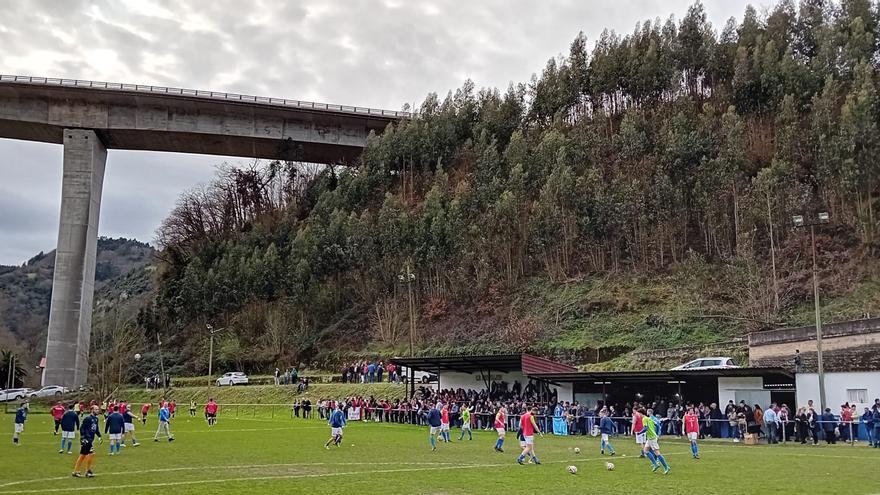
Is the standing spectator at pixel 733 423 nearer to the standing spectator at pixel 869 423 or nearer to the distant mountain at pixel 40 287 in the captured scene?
the standing spectator at pixel 869 423

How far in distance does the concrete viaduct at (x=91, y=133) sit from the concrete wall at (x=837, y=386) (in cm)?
6031

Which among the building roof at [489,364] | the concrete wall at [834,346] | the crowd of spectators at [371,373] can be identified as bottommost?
the crowd of spectators at [371,373]

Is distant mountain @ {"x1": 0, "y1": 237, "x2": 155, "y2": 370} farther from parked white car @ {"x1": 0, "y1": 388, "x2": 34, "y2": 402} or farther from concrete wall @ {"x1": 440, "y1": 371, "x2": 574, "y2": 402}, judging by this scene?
concrete wall @ {"x1": 440, "y1": 371, "x2": 574, "y2": 402}

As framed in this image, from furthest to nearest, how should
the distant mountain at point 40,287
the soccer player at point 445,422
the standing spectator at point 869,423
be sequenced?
1. the distant mountain at point 40,287
2. the soccer player at point 445,422
3. the standing spectator at point 869,423

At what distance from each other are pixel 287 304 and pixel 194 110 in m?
22.1

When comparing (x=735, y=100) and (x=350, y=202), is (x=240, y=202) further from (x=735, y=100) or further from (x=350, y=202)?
(x=735, y=100)

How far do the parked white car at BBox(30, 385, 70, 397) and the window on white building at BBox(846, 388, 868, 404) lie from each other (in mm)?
60600

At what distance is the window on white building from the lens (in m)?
32.2

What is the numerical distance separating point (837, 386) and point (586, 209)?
114 ft

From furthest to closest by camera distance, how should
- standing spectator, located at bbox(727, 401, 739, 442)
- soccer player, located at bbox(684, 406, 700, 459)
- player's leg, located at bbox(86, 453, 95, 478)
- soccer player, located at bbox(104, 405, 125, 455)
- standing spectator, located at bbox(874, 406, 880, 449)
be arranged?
1. standing spectator, located at bbox(727, 401, 739, 442)
2. standing spectator, located at bbox(874, 406, 880, 449)
3. soccer player, located at bbox(104, 405, 125, 455)
4. soccer player, located at bbox(684, 406, 700, 459)
5. player's leg, located at bbox(86, 453, 95, 478)

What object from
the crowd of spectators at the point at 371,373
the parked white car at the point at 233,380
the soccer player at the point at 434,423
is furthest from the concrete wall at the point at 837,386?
the parked white car at the point at 233,380

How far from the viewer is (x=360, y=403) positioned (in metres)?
48.8

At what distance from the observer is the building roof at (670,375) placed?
112 feet

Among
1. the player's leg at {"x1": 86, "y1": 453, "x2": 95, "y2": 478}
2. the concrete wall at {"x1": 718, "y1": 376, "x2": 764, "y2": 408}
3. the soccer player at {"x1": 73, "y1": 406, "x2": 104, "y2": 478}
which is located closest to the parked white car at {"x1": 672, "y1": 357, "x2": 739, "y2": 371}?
the concrete wall at {"x1": 718, "y1": 376, "x2": 764, "y2": 408}
